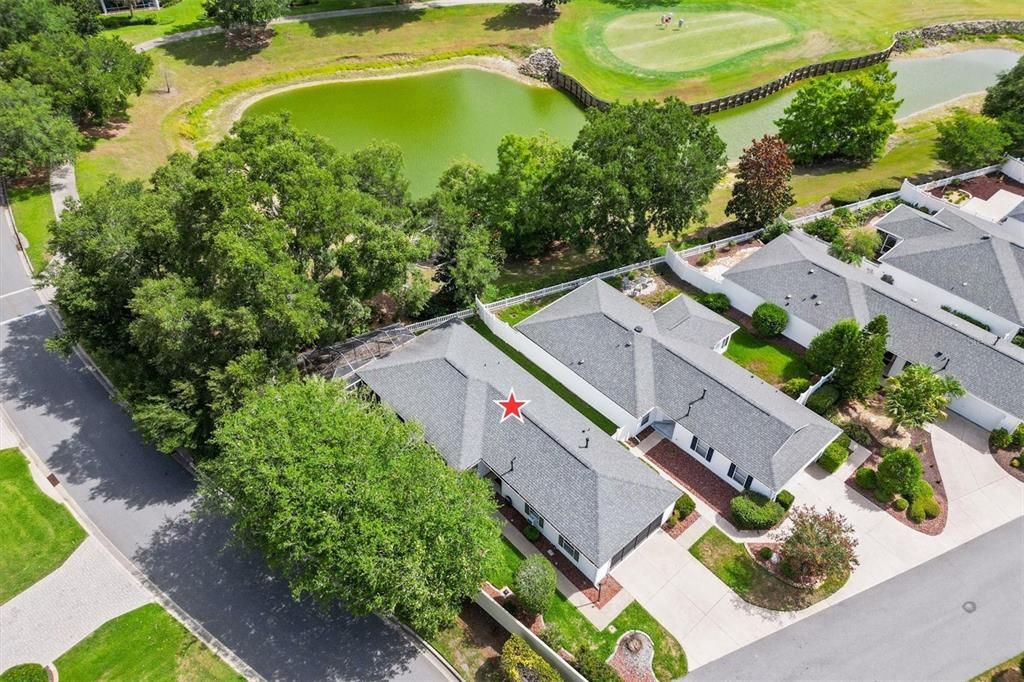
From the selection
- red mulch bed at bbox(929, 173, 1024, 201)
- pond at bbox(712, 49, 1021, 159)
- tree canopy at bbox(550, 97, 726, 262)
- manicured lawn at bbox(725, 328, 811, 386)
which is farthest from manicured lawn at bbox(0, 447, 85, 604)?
red mulch bed at bbox(929, 173, 1024, 201)

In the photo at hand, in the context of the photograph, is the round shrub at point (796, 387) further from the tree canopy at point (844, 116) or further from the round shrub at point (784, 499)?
the tree canopy at point (844, 116)

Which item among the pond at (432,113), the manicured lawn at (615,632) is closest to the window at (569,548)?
the manicured lawn at (615,632)

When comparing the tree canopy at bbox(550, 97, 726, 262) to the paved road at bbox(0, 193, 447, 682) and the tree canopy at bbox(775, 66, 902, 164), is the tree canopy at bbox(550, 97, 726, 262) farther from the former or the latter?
the paved road at bbox(0, 193, 447, 682)

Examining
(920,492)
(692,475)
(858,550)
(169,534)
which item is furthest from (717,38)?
(169,534)

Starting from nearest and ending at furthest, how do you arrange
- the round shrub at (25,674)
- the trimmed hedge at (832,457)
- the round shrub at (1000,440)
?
the round shrub at (25,674), the trimmed hedge at (832,457), the round shrub at (1000,440)

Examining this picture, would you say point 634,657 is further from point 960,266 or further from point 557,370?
point 960,266

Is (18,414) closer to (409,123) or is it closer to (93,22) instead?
(409,123)
